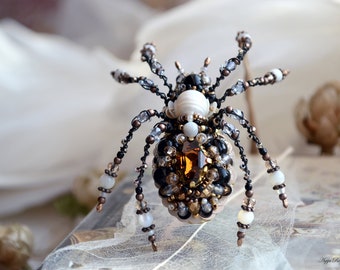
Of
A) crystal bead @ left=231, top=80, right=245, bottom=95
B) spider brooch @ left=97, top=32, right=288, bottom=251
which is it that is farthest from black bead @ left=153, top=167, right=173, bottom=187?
crystal bead @ left=231, top=80, right=245, bottom=95

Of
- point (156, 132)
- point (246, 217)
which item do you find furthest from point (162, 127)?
point (246, 217)

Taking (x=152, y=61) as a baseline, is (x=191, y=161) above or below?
below

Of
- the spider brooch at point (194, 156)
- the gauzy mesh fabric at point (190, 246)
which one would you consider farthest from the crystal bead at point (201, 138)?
the gauzy mesh fabric at point (190, 246)

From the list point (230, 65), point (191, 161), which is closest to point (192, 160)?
point (191, 161)

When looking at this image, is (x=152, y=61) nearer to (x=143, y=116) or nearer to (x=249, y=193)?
(x=143, y=116)

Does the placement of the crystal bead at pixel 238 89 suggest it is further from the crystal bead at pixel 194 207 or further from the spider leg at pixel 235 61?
the crystal bead at pixel 194 207

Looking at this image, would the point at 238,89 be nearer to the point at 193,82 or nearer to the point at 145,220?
the point at 193,82

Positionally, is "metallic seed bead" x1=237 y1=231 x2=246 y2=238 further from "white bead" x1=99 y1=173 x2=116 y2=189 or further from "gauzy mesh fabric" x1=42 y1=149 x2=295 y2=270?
"white bead" x1=99 y1=173 x2=116 y2=189

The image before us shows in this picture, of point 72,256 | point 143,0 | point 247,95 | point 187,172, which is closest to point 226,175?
point 187,172
